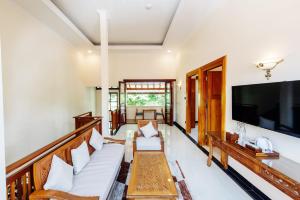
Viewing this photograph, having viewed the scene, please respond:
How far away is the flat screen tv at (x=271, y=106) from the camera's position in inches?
72.6

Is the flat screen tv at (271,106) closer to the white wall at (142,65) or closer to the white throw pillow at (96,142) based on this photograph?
the white throw pillow at (96,142)

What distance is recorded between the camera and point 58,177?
6.02ft

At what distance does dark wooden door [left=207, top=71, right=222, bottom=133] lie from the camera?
4598mm

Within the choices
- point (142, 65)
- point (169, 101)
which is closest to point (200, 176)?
point (169, 101)

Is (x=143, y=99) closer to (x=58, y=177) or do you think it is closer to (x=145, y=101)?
(x=145, y=101)

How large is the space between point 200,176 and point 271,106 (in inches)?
70.2

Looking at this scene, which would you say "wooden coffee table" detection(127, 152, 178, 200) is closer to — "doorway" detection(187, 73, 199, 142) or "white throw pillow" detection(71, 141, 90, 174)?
"white throw pillow" detection(71, 141, 90, 174)

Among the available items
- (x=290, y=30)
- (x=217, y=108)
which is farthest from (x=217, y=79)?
(x=290, y=30)

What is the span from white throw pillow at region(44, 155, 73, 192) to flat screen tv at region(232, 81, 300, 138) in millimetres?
2618

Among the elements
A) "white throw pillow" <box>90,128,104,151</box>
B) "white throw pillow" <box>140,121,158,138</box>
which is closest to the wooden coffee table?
"white throw pillow" <box>90,128,104,151</box>

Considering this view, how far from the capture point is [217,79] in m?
4.60

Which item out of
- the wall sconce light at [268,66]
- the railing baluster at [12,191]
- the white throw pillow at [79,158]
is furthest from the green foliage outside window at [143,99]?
the railing baluster at [12,191]

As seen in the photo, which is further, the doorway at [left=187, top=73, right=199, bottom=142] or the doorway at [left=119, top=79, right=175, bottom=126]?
A: the doorway at [left=119, top=79, right=175, bottom=126]

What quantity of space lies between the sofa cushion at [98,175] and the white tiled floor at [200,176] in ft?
3.71
